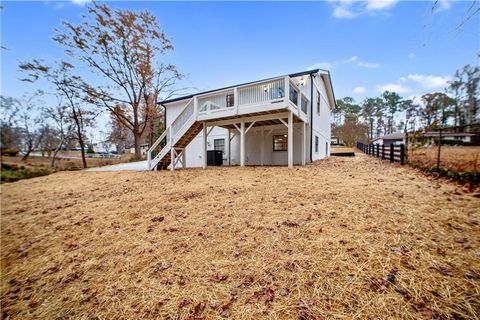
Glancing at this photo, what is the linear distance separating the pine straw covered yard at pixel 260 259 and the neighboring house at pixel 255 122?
205 inches

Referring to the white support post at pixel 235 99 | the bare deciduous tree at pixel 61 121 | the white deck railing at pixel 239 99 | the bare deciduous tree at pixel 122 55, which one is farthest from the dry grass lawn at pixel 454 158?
the bare deciduous tree at pixel 61 121

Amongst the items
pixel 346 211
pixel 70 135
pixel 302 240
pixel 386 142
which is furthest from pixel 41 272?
pixel 386 142

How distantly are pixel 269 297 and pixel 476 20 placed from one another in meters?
3.86

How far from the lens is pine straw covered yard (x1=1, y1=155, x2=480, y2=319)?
165cm

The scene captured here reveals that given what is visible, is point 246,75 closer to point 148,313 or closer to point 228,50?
point 228,50

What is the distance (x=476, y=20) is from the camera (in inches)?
89.6

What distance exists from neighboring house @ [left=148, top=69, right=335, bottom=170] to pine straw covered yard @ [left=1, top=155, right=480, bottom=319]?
520cm

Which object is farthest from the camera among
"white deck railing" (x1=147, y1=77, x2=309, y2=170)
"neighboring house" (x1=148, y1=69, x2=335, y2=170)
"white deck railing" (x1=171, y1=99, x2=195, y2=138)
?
"white deck railing" (x1=171, y1=99, x2=195, y2=138)

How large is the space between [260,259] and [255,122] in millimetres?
8875

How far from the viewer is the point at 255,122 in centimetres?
1049

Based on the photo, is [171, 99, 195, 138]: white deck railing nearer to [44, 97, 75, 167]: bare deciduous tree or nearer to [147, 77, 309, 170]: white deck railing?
[147, 77, 309, 170]: white deck railing

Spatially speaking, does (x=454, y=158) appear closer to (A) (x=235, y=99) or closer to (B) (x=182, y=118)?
(A) (x=235, y=99)

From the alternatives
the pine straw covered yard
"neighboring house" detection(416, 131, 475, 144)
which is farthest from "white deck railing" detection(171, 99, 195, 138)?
"neighboring house" detection(416, 131, 475, 144)

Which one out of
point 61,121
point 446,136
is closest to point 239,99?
point 446,136
